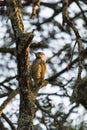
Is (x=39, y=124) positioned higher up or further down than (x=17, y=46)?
higher up

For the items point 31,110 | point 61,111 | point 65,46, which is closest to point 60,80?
point 61,111

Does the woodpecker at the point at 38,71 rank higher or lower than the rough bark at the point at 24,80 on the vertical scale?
higher

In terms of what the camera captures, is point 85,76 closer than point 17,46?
No

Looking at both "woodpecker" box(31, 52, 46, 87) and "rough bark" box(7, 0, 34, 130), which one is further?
"woodpecker" box(31, 52, 46, 87)

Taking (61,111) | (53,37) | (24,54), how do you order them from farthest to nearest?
(53,37)
(61,111)
(24,54)

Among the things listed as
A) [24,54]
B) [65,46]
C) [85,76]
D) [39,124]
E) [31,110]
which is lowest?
[31,110]

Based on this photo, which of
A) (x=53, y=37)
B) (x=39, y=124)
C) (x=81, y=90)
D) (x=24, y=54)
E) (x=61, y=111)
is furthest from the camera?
(x=53, y=37)

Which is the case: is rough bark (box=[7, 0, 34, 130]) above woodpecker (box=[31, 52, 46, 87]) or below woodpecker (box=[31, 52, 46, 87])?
below

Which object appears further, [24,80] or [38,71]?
[38,71]

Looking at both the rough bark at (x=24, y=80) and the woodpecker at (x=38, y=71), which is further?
the woodpecker at (x=38, y=71)

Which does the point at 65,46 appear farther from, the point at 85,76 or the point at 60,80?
the point at 60,80

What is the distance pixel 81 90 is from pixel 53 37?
2.75 feet

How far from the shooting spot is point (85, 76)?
498cm

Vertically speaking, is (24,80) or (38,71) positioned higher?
(38,71)
